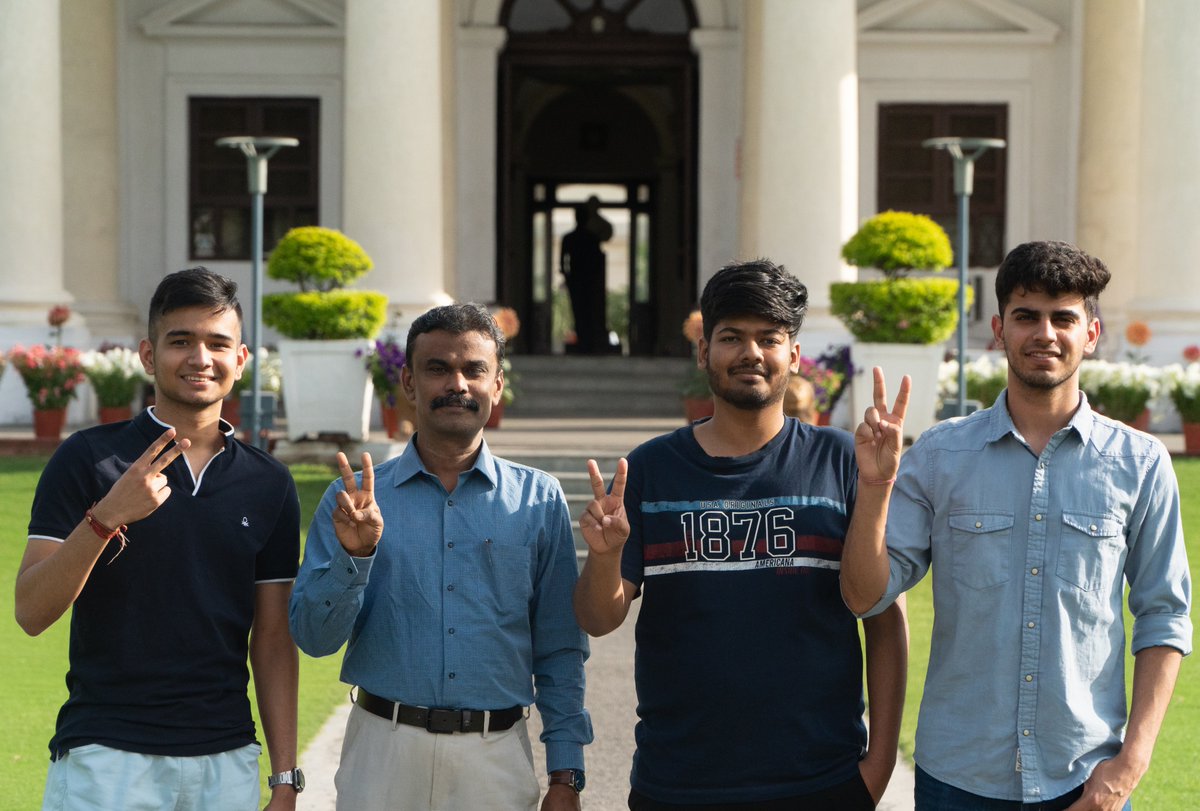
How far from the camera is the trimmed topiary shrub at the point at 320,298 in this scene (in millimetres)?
13562

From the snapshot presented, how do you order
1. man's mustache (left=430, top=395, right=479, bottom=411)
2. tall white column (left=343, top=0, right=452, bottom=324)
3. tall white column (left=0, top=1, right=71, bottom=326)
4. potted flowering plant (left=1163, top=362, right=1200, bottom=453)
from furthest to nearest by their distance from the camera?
1. tall white column (left=0, top=1, right=71, bottom=326)
2. tall white column (left=343, top=0, right=452, bottom=324)
3. potted flowering plant (left=1163, top=362, right=1200, bottom=453)
4. man's mustache (left=430, top=395, right=479, bottom=411)

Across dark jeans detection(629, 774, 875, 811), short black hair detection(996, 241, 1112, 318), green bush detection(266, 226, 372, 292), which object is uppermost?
green bush detection(266, 226, 372, 292)

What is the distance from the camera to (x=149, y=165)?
18.8 m

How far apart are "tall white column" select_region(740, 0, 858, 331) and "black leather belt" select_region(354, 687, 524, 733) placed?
442 inches

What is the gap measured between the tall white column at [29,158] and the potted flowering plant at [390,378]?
417 centimetres

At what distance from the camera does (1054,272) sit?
337 cm

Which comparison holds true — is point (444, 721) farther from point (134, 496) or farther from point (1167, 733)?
point (1167, 733)

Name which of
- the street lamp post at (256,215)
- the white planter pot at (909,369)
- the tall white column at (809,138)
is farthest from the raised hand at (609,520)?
the tall white column at (809,138)

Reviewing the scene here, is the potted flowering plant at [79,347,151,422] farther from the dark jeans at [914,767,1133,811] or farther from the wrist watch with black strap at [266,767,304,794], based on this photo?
the dark jeans at [914,767,1133,811]

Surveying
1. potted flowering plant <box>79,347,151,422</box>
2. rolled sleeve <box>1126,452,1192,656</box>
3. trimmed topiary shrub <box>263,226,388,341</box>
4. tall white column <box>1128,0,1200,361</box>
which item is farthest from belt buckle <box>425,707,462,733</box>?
tall white column <box>1128,0,1200,361</box>

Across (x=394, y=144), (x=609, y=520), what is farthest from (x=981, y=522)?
(x=394, y=144)

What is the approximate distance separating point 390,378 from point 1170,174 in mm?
7730

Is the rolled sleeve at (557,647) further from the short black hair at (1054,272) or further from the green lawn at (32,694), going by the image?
the green lawn at (32,694)

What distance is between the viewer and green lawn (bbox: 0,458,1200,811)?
6027 mm
